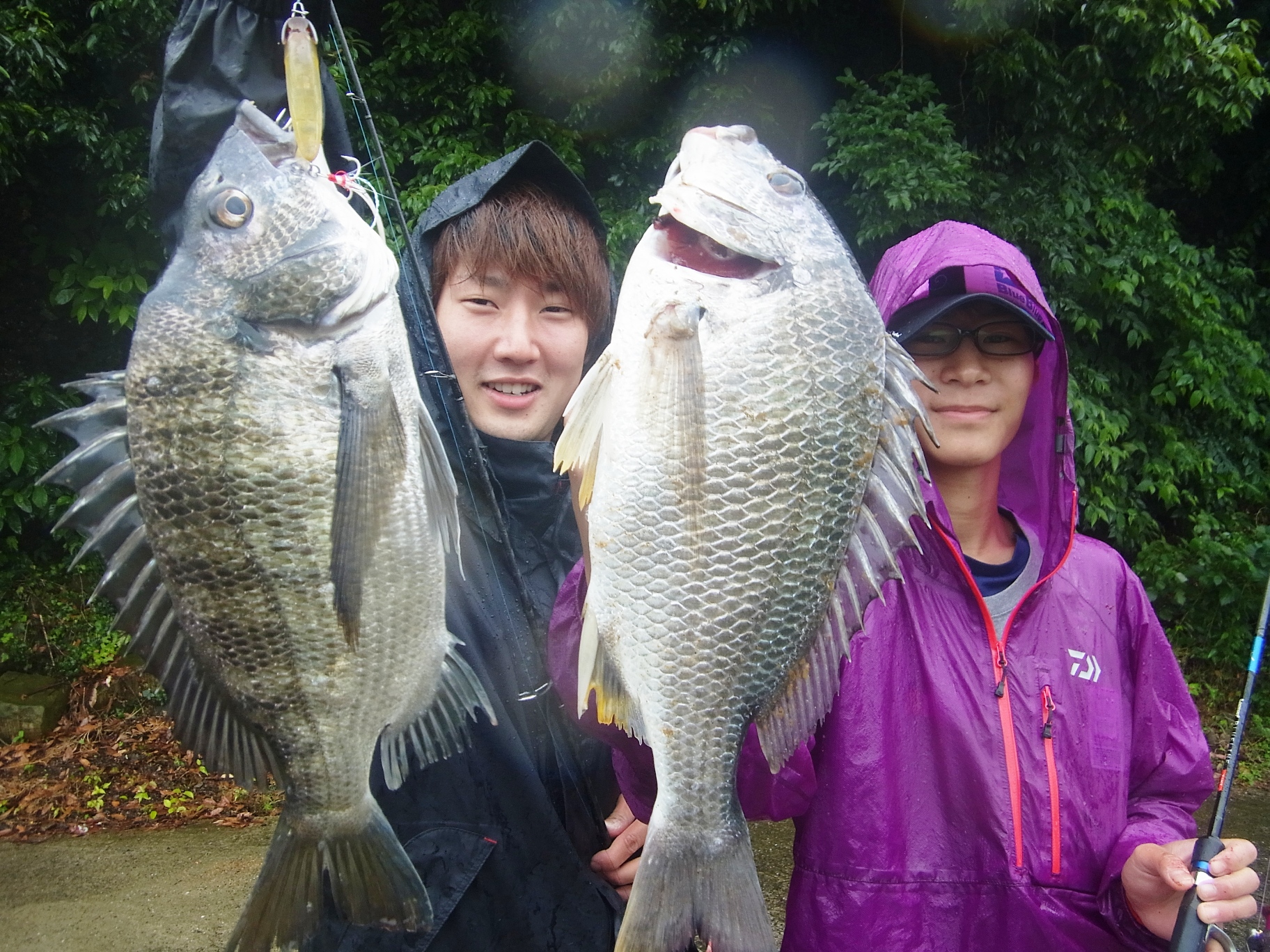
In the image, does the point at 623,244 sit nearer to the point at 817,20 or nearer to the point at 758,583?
the point at 817,20

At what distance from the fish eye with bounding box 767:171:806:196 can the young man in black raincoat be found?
50cm

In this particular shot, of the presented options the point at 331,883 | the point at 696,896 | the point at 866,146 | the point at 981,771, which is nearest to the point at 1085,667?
the point at 981,771

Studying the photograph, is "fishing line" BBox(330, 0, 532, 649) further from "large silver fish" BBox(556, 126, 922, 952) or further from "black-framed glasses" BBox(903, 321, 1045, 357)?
"black-framed glasses" BBox(903, 321, 1045, 357)

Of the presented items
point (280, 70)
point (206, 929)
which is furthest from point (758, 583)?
point (206, 929)

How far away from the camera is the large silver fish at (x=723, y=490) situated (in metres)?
1.18

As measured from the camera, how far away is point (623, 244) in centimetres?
547

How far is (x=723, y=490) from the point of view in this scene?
1.18 m

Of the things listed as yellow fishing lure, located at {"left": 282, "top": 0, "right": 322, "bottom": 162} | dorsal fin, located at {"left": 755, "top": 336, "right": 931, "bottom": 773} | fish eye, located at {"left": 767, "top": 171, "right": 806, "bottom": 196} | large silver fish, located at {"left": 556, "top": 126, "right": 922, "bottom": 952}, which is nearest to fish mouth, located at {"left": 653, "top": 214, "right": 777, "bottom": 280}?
large silver fish, located at {"left": 556, "top": 126, "right": 922, "bottom": 952}

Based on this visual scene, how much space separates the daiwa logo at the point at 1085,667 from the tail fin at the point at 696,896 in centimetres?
90

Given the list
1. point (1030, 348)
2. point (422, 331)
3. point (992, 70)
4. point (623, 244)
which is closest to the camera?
point (422, 331)

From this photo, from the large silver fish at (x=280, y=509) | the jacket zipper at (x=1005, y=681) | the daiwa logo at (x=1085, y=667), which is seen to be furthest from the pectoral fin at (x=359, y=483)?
the daiwa logo at (x=1085, y=667)

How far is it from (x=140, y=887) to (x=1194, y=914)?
185 inches

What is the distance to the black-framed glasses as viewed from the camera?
5.84ft

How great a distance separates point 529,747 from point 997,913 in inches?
39.4
